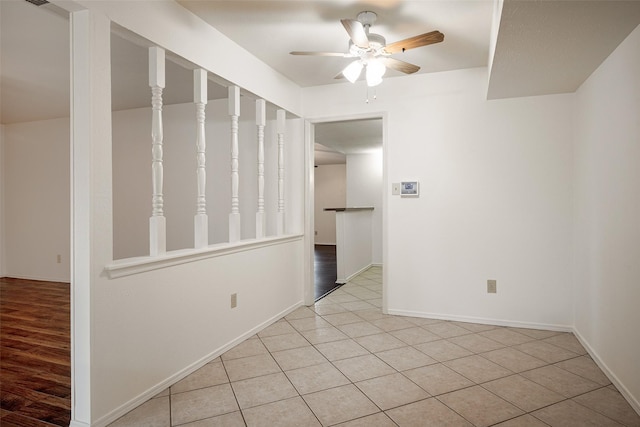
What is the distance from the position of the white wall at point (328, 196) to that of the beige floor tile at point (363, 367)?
7.76 m

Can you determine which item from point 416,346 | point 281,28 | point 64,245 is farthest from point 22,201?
point 416,346

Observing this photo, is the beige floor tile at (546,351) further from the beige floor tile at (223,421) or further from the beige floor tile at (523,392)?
the beige floor tile at (223,421)

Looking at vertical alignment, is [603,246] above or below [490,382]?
above

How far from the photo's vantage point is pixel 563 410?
1905 millimetres

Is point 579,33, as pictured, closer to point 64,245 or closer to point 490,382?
point 490,382

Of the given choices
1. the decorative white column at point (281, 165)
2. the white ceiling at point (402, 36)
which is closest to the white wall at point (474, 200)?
→ the white ceiling at point (402, 36)

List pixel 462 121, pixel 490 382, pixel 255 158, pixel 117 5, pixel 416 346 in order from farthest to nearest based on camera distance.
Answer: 1. pixel 255 158
2. pixel 462 121
3. pixel 416 346
4. pixel 490 382
5. pixel 117 5

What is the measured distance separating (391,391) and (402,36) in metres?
2.36

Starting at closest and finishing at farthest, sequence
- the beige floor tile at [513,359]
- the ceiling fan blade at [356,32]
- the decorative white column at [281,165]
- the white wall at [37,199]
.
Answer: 1. the ceiling fan blade at [356,32]
2. the beige floor tile at [513,359]
3. the decorative white column at [281,165]
4. the white wall at [37,199]

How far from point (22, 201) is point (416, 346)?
19.6 ft

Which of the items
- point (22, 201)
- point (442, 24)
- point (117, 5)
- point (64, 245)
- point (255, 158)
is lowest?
point (64, 245)

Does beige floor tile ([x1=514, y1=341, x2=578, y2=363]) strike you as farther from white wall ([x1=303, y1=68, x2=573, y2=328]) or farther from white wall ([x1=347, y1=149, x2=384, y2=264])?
white wall ([x1=347, y1=149, x2=384, y2=264])

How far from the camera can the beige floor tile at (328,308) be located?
3.71 meters

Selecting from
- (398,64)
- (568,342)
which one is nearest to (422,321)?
(568,342)
